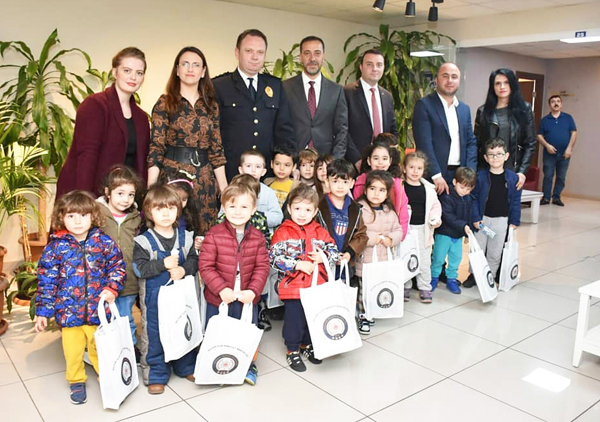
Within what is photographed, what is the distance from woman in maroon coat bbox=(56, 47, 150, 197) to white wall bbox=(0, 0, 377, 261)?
228 centimetres

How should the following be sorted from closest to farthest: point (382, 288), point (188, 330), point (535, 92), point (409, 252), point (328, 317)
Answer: point (188, 330) → point (328, 317) → point (382, 288) → point (409, 252) → point (535, 92)

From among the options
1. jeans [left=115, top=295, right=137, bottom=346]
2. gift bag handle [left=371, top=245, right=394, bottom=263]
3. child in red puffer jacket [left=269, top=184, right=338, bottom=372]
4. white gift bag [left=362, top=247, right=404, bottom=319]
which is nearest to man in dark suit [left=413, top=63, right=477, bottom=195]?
gift bag handle [left=371, top=245, right=394, bottom=263]

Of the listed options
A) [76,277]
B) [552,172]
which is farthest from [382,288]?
[552,172]

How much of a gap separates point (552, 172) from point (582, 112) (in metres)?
1.55

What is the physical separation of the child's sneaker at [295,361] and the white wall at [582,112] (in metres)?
8.25

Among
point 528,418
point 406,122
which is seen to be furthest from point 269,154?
Answer: point 406,122

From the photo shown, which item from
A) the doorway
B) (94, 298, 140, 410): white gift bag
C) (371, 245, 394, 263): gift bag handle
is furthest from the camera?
the doorway

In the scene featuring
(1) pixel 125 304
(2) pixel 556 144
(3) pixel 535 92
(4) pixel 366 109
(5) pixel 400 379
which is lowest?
(5) pixel 400 379

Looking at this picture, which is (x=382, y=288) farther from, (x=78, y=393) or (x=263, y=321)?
(x=78, y=393)

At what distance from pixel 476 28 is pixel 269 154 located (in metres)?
4.63

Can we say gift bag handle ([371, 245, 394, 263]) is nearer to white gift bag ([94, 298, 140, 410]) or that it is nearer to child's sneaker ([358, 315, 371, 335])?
child's sneaker ([358, 315, 371, 335])

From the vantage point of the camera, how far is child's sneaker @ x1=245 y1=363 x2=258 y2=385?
2.64 metres

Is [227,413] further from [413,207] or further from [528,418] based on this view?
[413,207]

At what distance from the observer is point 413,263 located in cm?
368
